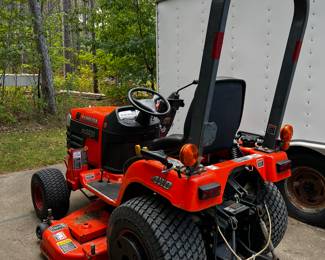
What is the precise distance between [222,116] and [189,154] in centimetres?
52

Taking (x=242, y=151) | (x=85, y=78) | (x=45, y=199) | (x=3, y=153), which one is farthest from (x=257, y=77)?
(x=85, y=78)

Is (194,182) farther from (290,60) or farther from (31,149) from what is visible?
(31,149)

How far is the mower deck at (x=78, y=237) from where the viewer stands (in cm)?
281

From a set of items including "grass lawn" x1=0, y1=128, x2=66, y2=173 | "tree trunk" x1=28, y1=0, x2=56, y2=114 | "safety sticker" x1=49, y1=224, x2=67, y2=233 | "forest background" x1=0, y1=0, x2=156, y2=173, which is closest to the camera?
"safety sticker" x1=49, y1=224, x2=67, y2=233

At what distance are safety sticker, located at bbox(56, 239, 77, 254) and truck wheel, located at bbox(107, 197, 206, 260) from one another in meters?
0.53

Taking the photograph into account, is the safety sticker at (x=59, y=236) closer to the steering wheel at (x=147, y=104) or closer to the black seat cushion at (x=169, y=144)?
the black seat cushion at (x=169, y=144)

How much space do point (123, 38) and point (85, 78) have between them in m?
6.22

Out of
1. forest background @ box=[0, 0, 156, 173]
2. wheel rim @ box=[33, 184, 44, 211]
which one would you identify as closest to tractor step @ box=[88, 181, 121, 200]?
wheel rim @ box=[33, 184, 44, 211]

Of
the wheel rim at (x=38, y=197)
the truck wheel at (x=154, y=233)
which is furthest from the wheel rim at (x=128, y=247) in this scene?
the wheel rim at (x=38, y=197)

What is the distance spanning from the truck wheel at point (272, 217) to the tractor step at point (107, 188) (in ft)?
3.90

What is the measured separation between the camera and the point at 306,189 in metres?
4.04

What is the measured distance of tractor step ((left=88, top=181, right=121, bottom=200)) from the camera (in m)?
3.18

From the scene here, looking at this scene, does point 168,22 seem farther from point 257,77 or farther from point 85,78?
point 85,78

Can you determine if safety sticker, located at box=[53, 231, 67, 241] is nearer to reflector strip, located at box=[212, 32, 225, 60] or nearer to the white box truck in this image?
reflector strip, located at box=[212, 32, 225, 60]
